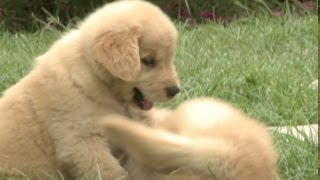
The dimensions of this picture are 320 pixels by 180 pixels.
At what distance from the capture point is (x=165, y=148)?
11.7ft

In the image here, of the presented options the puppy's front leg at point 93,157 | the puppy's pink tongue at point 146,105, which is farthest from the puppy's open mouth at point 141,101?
the puppy's front leg at point 93,157

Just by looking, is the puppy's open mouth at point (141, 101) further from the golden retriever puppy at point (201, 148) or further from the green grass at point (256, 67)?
the green grass at point (256, 67)

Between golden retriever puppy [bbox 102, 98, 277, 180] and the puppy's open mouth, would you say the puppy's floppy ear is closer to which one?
the puppy's open mouth

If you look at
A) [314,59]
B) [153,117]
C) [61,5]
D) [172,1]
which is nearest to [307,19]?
[314,59]

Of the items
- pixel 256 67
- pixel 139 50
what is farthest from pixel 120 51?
pixel 256 67

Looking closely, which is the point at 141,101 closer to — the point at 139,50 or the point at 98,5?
the point at 139,50

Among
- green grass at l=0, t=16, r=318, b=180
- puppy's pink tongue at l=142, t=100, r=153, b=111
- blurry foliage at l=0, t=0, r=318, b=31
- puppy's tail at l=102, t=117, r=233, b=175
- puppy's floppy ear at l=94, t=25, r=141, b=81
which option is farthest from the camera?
blurry foliage at l=0, t=0, r=318, b=31

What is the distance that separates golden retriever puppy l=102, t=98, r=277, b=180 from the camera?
3580 mm

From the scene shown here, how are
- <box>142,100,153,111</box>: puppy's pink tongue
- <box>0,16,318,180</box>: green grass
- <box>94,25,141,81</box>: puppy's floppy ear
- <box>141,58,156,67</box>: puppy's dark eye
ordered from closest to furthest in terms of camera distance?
<box>94,25,141,81</box>: puppy's floppy ear → <box>141,58,156,67</box>: puppy's dark eye → <box>142,100,153,111</box>: puppy's pink tongue → <box>0,16,318,180</box>: green grass

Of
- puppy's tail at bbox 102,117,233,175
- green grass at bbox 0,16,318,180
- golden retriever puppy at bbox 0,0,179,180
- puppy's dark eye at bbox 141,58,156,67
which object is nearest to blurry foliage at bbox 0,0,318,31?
green grass at bbox 0,16,318,180

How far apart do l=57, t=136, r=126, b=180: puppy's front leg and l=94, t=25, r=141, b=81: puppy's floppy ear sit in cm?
33

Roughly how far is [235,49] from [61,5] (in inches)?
162

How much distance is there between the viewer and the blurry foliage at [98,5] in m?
11.0

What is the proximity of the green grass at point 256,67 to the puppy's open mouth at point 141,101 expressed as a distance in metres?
0.72
